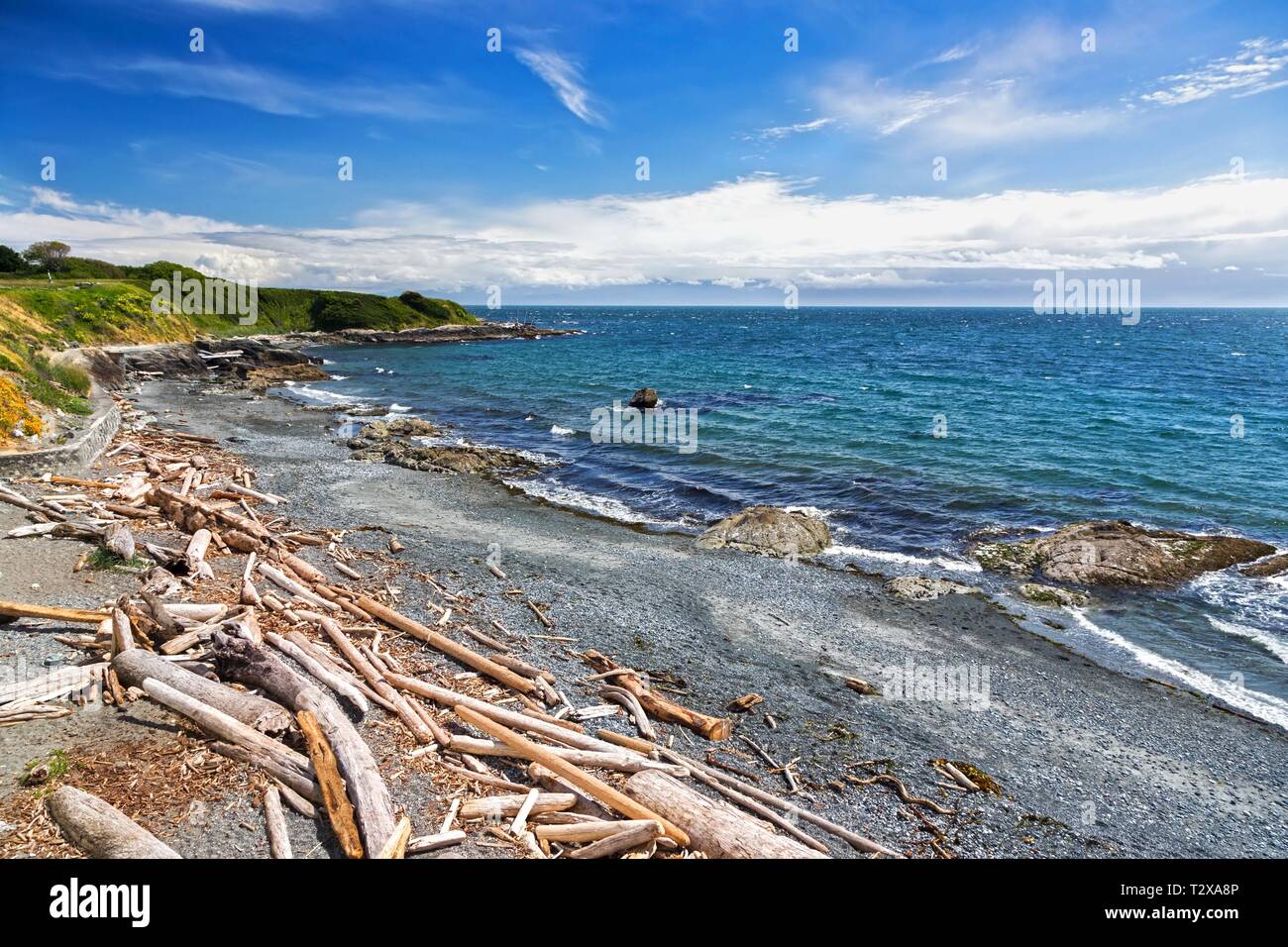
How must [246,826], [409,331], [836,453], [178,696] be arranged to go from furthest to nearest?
[409,331] → [836,453] → [178,696] → [246,826]

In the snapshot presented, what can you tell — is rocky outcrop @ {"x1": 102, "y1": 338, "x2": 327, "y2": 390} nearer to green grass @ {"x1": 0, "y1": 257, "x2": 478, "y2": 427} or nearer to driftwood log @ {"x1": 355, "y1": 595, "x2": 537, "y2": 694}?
green grass @ {"x1": 0, "y1": 257, "x2": 478, "y2": 427}

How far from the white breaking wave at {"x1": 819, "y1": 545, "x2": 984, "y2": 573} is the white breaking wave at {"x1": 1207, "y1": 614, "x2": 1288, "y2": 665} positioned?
219 inches

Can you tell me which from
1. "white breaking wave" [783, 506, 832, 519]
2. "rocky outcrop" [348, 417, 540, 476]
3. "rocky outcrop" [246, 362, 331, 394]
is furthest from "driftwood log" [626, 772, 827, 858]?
"rocky outcrop" [246, 362, 331, 394]

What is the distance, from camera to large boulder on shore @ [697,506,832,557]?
2139 cm

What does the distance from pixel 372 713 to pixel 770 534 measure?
48.8 feet

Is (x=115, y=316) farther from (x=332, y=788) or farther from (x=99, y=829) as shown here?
(x=332, y=788)

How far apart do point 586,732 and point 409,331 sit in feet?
413

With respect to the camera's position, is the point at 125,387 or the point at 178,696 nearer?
the point at 178,696

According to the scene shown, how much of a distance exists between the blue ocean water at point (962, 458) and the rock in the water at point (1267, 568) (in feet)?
2.05

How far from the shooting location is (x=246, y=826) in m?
6.90

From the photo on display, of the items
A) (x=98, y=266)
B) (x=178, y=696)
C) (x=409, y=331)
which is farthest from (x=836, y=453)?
(x=409, y=331)

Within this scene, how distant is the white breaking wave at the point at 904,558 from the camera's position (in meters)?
20.2

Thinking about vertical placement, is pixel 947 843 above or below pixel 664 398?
below

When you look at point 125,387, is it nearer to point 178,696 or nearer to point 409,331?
point 178,696
